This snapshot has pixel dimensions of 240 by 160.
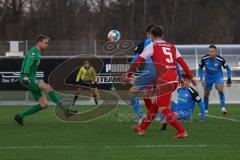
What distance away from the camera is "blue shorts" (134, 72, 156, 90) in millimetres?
→ 12930

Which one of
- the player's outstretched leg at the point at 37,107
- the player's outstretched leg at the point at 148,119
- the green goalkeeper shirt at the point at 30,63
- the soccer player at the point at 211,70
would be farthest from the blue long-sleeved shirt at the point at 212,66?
the player's outstretched leg at the point at 148,119

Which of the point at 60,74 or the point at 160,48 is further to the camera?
the point at 60,74

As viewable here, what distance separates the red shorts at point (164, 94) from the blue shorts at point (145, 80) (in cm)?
97

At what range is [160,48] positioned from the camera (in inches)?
453

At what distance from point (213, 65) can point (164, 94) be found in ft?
23.8

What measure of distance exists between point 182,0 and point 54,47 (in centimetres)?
2741

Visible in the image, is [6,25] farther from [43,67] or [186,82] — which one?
[186,82]

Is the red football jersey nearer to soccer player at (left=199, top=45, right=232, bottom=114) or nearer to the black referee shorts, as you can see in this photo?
soccer player at (left=199, top=45, right=232, bottom=114)

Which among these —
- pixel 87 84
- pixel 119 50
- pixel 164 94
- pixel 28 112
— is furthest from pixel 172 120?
pixel 119 50

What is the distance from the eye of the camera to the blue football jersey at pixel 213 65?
18.5 m

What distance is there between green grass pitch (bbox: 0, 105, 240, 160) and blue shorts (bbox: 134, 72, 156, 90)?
0.89 m

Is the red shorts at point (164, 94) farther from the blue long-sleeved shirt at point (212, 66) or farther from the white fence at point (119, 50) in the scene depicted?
the white fence at point (119, 50)

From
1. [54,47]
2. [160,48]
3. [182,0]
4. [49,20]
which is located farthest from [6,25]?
[160,48]

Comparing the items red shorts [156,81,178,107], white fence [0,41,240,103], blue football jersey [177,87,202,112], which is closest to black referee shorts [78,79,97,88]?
white fence [0,41,240,103]
